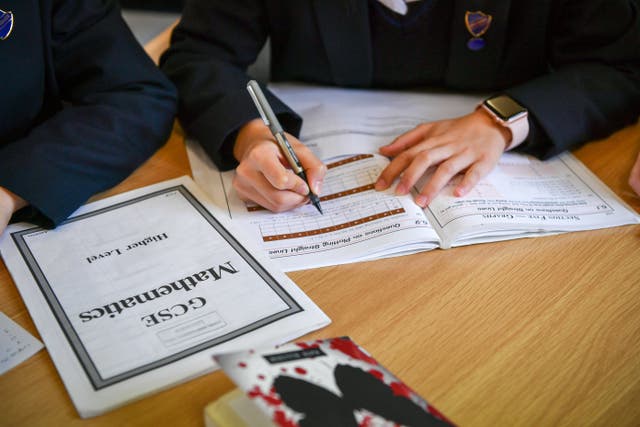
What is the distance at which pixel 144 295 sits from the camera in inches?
27.2

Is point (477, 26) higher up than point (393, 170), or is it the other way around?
point (477, 26)

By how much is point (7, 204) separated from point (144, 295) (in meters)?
0.24

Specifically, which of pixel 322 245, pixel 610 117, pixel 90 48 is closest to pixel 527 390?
pixel 322 245

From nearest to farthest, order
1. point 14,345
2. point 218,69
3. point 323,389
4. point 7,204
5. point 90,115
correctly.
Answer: point 323,389 → point 14,345 → point 7,204 → point 90,115 → point 218,69

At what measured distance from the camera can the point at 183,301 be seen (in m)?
0.68

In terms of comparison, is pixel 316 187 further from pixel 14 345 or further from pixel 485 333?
pixel 14 345

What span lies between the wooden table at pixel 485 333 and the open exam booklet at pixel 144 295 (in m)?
0.02

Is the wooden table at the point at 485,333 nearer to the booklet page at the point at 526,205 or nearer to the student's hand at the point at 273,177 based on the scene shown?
the booklet page at the point at 526,205

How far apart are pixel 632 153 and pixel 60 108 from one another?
0.90 metres

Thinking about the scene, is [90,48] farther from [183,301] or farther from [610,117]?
[610,117]

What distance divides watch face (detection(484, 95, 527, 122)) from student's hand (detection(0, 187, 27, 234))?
67cm

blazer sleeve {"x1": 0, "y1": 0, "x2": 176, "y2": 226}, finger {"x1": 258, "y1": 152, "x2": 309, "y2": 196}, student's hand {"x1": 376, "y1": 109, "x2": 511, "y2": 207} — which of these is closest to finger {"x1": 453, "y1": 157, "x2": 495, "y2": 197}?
student's hand {"x1": 376, "y1": 109, "x2": 511, "y2": 207}

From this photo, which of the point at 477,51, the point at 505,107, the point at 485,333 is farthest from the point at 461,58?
the point at 485,333

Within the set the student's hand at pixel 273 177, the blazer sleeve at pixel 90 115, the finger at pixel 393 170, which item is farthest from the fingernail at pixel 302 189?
the blazer sleeve at pixel 90 115
